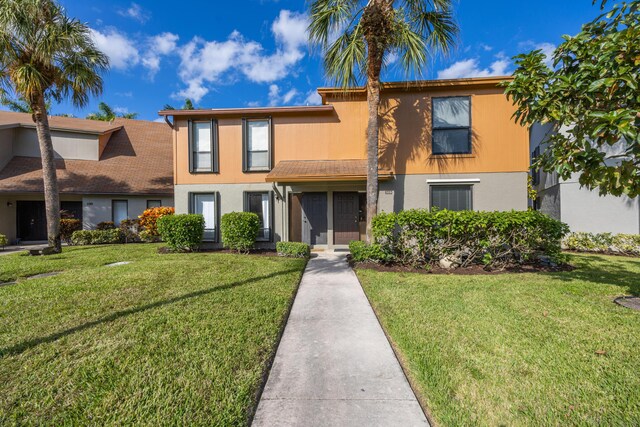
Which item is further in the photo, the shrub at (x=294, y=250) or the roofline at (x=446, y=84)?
the roofline at (x=446, y=84)

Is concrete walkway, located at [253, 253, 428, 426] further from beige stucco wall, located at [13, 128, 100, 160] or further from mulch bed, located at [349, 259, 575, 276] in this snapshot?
beige stucco wall, located at [13, 128, 100, 160]

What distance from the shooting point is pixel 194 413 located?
2094 mm

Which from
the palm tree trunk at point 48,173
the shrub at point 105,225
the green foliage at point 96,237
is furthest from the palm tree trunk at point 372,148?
the shrub at point 105,225

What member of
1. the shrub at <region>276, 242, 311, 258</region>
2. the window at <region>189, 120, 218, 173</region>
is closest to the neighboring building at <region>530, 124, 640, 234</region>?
the shrub at <region>276, 242, 311, 258</region>

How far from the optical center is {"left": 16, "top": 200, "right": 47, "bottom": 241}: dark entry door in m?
13.9

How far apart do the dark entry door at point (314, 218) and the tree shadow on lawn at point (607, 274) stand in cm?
745

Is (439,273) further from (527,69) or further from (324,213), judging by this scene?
(324,213)

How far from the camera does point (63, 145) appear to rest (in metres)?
15.2

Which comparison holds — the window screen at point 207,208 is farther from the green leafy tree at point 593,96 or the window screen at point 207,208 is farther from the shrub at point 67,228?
the green leafy tree at point 593,96

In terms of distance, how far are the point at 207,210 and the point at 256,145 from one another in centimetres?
339

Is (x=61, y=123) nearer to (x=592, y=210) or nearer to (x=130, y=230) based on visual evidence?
(x=130, y=230)

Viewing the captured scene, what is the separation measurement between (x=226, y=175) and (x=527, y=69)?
9.74 metres

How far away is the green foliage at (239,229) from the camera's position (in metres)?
9.15

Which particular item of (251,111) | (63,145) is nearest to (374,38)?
(251,111)
